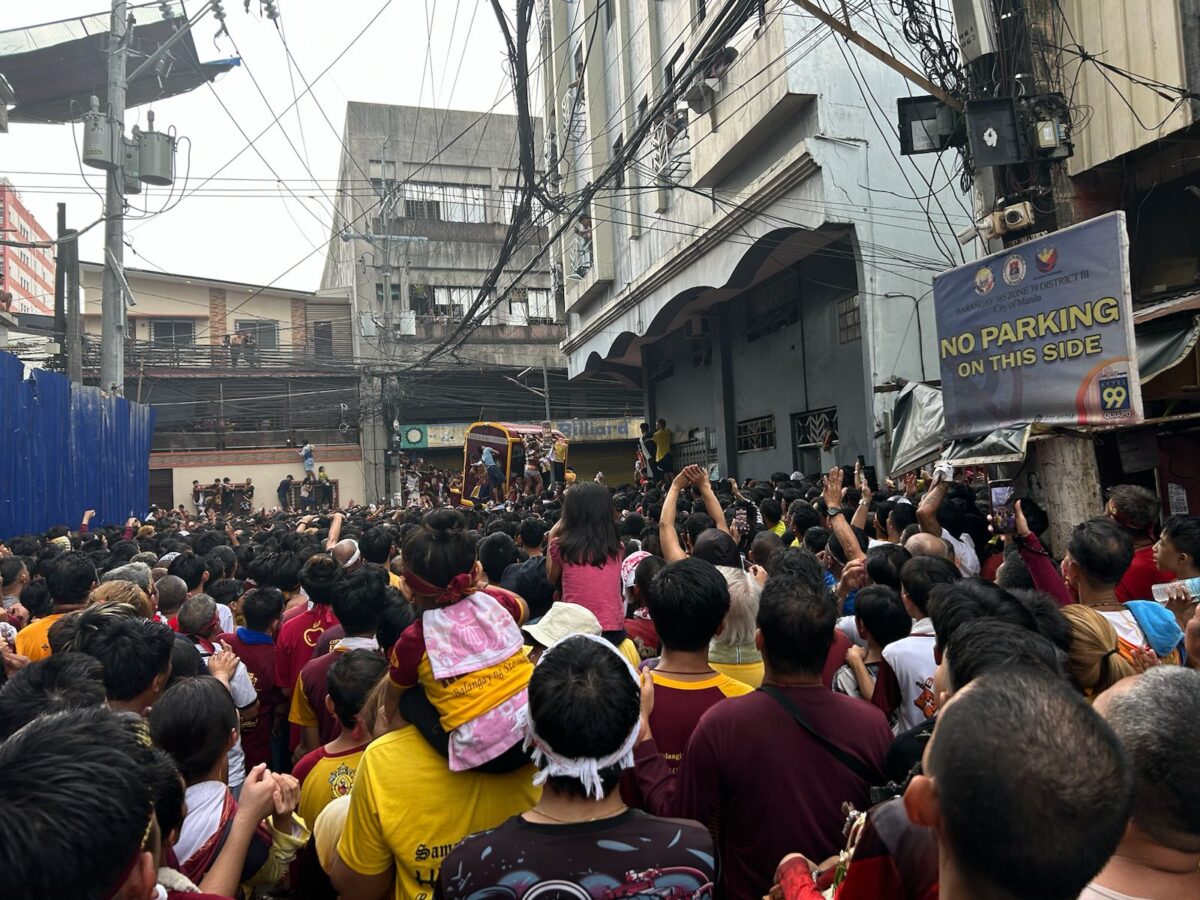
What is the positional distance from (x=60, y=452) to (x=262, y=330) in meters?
22.2

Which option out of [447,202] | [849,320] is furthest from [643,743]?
[447,202]

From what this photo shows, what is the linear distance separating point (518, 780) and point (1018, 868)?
1.42 metres

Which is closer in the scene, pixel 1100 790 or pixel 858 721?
pixel 1100 790

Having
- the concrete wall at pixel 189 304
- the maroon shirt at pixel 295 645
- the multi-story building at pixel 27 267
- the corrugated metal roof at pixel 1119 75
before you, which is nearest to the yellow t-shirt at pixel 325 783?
the maroon shirt at pixel 295 645

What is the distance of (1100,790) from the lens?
1.27 meters

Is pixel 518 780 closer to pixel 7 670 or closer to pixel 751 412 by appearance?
pixel 7 670

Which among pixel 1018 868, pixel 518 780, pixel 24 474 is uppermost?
pixel 24 474

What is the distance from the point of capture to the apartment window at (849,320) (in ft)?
41.1

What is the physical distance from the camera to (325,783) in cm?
297

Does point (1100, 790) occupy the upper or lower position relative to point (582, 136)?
lower

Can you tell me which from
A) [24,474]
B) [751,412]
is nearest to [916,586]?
[24,474]

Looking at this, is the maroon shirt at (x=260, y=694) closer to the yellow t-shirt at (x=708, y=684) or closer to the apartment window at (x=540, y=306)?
the yellow t-shirt at (x=708, y=684)

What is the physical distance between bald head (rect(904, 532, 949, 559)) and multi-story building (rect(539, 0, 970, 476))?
→ 5.38 m

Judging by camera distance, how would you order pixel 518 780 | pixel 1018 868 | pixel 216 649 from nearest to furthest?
pixel 1018 868 < pixel 518 780 < pixel 216 649
